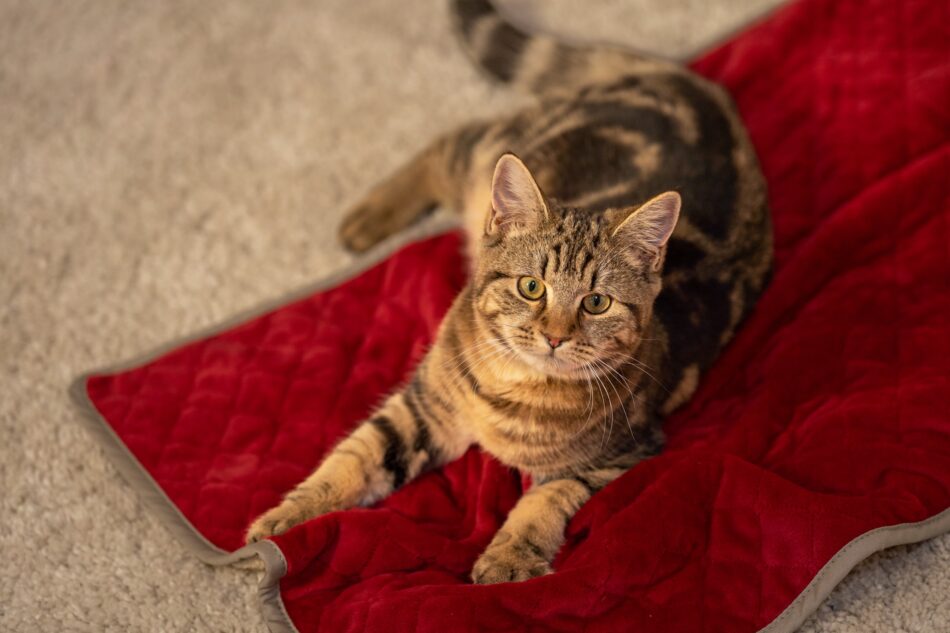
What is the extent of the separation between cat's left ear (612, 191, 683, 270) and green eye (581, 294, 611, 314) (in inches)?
4.8

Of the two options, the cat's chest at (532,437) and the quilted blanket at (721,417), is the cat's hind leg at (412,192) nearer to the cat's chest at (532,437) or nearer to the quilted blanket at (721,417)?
the quilted blanket at (721,417)

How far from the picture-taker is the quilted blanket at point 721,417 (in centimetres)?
168

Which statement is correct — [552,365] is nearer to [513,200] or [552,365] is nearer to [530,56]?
[513,200]

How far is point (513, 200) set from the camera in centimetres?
177

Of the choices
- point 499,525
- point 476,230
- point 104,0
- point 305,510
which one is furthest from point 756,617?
point 104,0

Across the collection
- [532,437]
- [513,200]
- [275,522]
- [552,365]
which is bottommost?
[275,522]

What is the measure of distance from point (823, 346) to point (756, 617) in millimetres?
717

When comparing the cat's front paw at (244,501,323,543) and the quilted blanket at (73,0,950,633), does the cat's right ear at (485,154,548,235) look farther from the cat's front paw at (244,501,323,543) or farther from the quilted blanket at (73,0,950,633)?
the cat's front paw at (244,501,323,543)

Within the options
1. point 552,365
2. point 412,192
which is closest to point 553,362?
point 552,365

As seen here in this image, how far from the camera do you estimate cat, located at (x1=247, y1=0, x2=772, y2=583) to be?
173 centimetres

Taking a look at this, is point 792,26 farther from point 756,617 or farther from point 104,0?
point 104,0

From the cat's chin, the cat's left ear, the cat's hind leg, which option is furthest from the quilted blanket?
the cat's left ear

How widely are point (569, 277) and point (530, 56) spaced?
1268 millimetres

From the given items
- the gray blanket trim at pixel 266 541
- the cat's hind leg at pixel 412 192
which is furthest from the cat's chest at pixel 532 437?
the cat's hind leg at pixel 412 192
